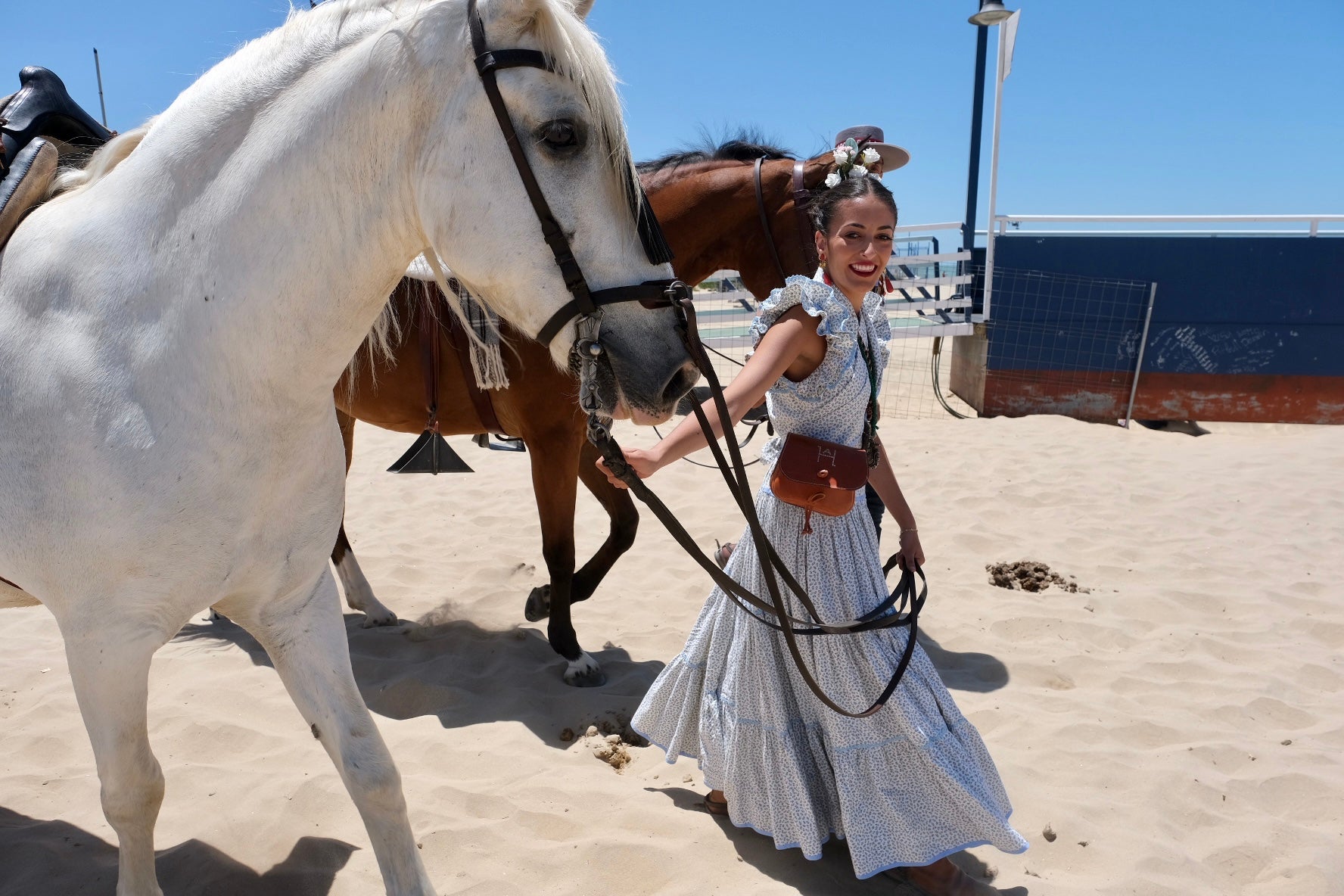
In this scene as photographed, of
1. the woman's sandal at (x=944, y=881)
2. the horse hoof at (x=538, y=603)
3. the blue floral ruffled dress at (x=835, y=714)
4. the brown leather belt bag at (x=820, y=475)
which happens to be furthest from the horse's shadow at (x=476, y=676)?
the brown leather belt bag at (x=820, y=475)

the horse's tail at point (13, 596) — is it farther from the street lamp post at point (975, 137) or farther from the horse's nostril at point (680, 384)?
the street lamp post at point (975, 137)

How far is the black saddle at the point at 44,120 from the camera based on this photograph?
1.91 meters

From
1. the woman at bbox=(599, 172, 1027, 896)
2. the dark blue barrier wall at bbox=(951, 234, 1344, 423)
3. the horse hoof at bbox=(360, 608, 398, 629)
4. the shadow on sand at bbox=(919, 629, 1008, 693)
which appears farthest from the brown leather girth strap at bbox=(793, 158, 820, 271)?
the dark blue barrier wall at bbox=(951, 234, 1344, 423)

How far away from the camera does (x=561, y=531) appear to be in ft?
11.3

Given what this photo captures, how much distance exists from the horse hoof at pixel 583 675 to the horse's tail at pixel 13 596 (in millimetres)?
1883

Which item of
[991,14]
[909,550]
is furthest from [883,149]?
[991,14]

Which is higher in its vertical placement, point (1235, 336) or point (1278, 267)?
point (1278, 267)

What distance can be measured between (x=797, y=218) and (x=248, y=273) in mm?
2343

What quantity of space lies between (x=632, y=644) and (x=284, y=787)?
1.61 metres

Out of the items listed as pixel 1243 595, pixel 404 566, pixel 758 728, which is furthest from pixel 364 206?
pixel 1243 595

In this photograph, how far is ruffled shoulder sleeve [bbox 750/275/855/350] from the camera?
208 cm

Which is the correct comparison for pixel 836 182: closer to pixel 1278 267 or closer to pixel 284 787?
pixel 284 787

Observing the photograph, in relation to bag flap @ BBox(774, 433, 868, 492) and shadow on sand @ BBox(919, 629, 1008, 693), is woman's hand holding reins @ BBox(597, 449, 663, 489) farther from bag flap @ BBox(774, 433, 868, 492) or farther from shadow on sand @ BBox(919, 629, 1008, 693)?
shadow on sand @ BBox(919, 629, 1008, 693)

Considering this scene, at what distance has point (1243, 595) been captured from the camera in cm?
420
